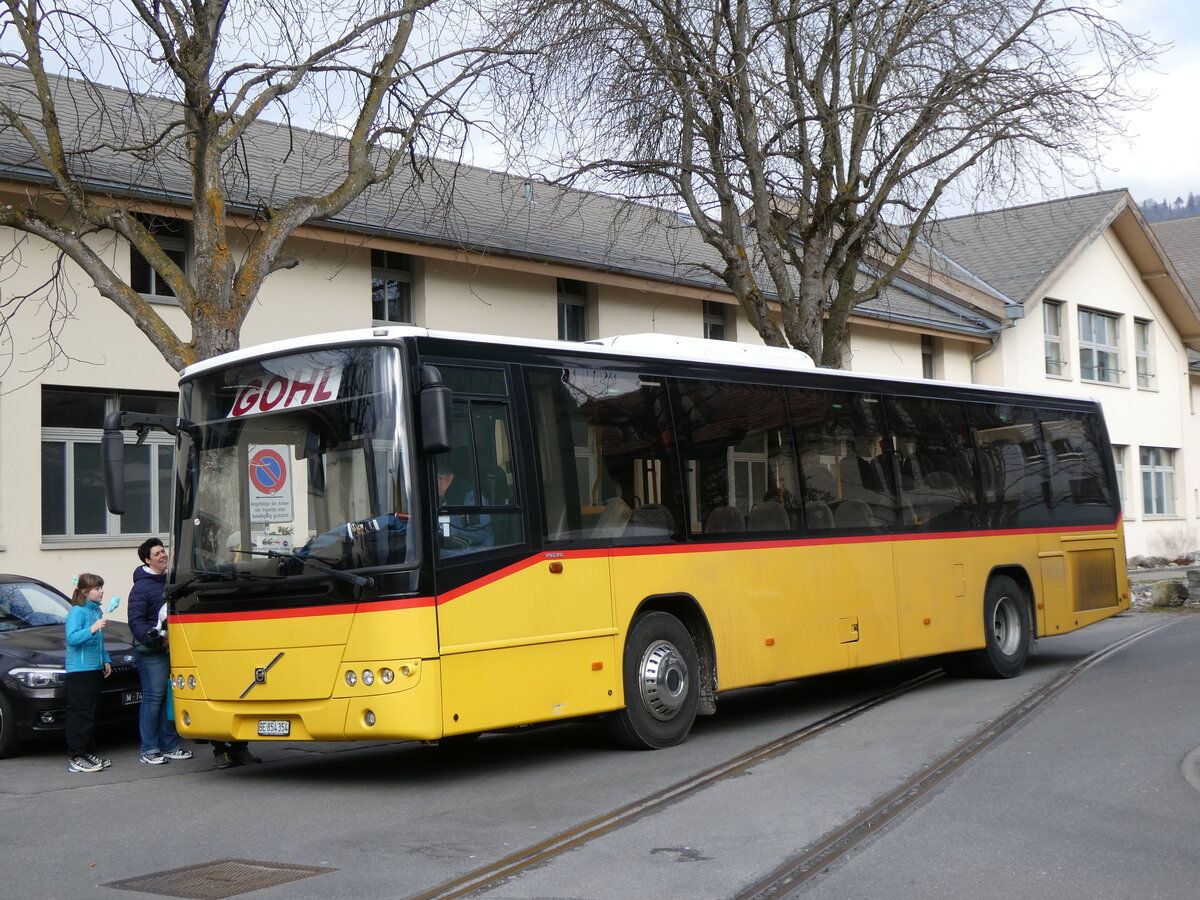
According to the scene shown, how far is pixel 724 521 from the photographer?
36.6ft

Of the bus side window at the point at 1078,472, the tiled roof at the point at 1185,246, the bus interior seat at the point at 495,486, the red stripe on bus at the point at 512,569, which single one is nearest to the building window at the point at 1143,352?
the tiled roof at the point at 1185,246

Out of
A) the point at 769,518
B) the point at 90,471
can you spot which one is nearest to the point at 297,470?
the point at 769,518

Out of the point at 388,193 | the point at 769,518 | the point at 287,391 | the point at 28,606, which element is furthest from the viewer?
the point at 388,193

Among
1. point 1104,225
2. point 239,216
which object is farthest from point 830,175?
point 1104,225

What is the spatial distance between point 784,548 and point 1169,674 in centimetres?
517

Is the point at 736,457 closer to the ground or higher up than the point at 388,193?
closer to the ground

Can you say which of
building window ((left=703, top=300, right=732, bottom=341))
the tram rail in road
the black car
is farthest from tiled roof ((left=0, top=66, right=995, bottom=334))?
the tram rail in road

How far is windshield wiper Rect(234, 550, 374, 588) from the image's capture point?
8.70 m

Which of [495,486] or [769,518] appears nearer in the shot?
[495,486]

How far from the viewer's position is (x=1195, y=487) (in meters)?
40.7

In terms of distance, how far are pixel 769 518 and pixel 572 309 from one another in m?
13.2

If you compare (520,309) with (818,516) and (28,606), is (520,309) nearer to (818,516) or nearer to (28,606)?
(818,516)

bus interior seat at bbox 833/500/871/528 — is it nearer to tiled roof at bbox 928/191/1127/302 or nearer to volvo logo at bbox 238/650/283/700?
volvo logo at bbox 238/650/283/700

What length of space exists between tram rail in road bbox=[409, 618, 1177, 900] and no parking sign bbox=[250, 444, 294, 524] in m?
2.96
